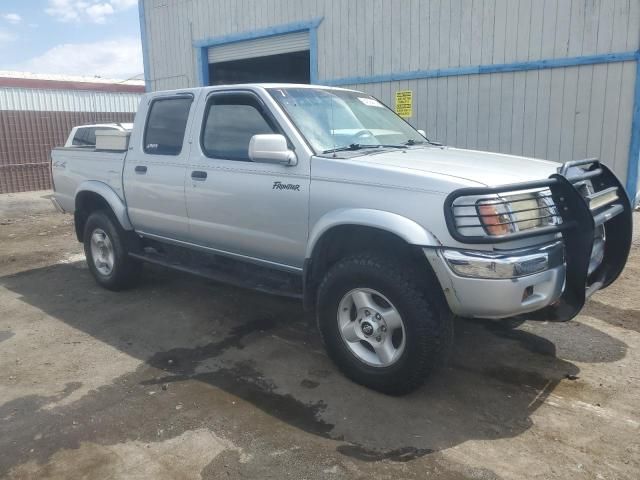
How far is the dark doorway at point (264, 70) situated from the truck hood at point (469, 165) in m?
9.94

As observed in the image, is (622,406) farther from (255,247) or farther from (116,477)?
(116,477)

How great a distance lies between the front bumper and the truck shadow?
2.34 feet

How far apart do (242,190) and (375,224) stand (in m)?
1.31

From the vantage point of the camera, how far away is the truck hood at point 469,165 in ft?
11.1

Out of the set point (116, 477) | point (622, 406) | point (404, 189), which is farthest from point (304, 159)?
point (622, 406)

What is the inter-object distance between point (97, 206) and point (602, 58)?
22.7 feet

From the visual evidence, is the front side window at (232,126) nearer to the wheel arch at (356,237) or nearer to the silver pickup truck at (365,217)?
the silver pickup truck at (365,217)

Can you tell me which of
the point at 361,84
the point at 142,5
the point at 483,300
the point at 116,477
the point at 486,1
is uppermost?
the point at 142,5

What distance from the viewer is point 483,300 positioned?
10.3ft

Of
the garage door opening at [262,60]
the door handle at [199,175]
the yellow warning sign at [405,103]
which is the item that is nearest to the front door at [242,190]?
the door handle at [199,175]

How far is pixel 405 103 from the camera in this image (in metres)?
9.63

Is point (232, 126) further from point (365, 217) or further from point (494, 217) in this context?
point (494, 217)

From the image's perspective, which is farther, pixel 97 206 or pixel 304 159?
pixel 97 206

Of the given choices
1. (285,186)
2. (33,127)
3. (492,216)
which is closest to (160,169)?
(285,186)
